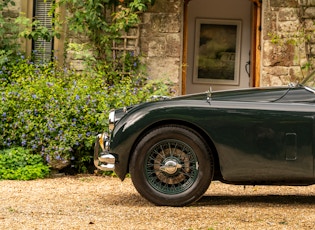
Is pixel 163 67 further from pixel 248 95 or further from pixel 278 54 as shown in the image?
pixel 248 95

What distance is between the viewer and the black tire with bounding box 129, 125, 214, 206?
7.36m

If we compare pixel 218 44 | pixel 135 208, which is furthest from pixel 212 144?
pixel 218 44

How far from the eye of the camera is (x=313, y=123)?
728 cm

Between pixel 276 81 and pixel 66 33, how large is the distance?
131 inches

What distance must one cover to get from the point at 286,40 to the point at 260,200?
5615 mm

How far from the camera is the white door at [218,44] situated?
1664 cm

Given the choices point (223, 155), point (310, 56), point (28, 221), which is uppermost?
point (310, 56)

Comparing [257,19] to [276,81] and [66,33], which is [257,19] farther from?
[66,33]

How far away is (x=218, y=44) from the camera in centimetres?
1694

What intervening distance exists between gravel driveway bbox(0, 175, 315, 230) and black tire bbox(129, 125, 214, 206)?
0.45ft

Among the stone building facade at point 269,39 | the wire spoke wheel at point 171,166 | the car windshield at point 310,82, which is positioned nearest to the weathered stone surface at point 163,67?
the stone building facade at point 269,39

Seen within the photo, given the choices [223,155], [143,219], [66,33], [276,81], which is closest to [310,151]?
[223,155]

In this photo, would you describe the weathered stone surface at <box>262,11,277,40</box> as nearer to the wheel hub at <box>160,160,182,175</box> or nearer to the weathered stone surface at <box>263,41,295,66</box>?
the weathered stone surface at <box>263,41,295,66</box>

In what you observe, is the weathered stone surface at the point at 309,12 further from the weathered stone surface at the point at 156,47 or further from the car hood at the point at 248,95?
the car hood at the point at 248,95
